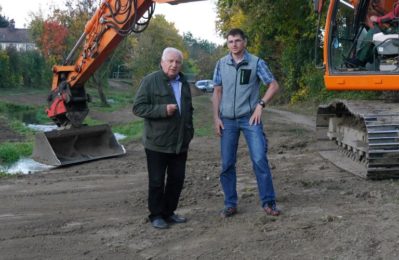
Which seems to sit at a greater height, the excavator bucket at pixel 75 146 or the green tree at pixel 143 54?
the green tree at pixel 143 54

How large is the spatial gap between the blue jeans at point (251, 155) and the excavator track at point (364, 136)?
175cm

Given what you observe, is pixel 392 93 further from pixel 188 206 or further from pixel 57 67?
pixel 57 67

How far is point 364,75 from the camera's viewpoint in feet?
24.1

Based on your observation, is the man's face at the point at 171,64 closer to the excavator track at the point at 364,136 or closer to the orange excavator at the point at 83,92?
the excavator track at the point at 364,136

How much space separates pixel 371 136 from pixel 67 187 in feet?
13.1

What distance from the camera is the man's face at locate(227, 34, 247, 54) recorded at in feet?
18.6

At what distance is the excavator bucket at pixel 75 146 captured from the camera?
1045cm

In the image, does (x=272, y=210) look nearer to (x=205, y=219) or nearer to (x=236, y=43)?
(x=205, y=219)

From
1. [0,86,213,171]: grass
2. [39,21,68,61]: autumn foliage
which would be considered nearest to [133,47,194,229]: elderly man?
[0,86,213,171]: grass

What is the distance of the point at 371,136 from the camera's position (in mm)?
7000

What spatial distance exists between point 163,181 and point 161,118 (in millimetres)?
612

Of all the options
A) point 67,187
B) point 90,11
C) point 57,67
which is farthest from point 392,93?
point 90,11

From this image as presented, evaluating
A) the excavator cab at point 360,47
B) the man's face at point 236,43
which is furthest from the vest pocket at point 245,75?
the excavator cab at point 360,47

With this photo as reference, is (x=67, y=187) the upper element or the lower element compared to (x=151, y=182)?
lower
